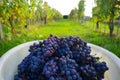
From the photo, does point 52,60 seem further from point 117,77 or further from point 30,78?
point 117,77

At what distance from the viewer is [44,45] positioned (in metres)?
1.35

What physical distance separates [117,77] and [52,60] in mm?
405

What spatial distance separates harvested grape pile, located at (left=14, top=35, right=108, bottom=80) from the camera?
1.16 metres

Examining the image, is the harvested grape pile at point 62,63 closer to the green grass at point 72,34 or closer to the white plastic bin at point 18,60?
the white plastic bin at point 18,60

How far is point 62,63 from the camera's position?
1189mm

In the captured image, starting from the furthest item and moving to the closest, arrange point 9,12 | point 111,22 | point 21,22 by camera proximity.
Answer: point 111,22 → point 21,22 → point 9,12

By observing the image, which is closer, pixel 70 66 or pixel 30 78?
pixel 70 66

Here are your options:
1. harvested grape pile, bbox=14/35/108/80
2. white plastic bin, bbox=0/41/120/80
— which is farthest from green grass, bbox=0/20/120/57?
harvested grape pile, bbox=14/35/108/80

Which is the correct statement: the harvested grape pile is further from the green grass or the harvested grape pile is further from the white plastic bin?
the green grass

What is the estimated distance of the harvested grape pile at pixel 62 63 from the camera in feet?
3.81

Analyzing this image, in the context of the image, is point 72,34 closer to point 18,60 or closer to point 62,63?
point 18,60

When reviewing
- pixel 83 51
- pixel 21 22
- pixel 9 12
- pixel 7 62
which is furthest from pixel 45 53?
pixel 21 22

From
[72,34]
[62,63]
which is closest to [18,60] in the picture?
[62,63]

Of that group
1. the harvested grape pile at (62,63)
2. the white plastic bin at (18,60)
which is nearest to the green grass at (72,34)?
the white plastic bin at (18,60)
